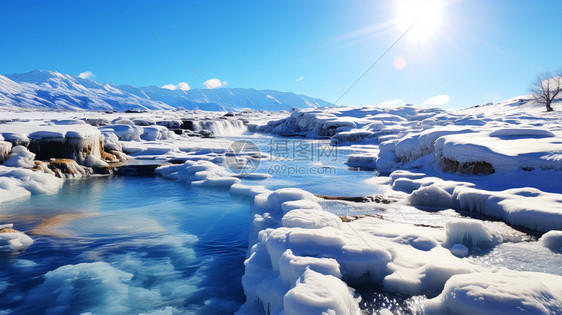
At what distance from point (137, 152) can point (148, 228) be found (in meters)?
13.0

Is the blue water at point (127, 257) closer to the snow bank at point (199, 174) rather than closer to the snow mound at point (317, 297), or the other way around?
the snow mound at point (317, 297)

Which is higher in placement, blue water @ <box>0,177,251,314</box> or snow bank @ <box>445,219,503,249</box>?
snow bank @ <box>445,219,503,249</box>

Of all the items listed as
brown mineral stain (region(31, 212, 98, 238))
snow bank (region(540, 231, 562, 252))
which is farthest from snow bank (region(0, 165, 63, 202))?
snow bank (region(540, 231, 562, 252))

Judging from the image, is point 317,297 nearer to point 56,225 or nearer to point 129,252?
point 129,252

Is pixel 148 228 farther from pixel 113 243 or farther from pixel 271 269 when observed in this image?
pixel 271 269

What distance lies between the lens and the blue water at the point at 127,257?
14.0ft

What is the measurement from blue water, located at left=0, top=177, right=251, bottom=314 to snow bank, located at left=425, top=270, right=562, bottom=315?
8.32 feet

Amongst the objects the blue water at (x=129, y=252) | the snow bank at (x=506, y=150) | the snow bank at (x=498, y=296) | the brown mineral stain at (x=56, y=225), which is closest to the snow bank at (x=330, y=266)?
the snow bank at (x=498, y=296)

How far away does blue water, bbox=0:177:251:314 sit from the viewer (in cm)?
426

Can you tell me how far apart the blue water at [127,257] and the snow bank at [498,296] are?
2537mm

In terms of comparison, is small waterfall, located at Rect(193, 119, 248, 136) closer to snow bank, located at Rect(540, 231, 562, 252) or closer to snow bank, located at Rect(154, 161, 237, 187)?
snow bank, located at Rect(154, 161, 237, 187)

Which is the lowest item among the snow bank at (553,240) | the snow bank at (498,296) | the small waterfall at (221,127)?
the snow bank at (553,240)

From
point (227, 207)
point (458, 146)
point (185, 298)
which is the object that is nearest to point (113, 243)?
point (185, 298)

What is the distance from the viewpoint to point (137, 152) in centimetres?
1884
